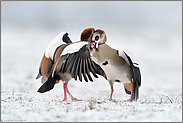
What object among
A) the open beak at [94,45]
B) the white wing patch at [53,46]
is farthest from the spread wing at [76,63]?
the white wing patch at [53,46]

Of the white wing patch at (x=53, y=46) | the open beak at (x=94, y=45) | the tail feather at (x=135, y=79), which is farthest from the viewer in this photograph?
the white wing patch at (x=53, y=46)

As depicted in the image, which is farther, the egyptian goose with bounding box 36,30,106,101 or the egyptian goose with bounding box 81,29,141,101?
the egyptian goose with bounding box 81,29,141,101

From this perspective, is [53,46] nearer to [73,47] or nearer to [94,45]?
[73,47]

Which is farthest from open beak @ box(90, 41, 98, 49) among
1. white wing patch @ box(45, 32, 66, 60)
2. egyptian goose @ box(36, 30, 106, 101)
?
white wing patch @ box(45, 32, 66, 60)

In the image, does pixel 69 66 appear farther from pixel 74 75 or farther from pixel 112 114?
pixel 112 114

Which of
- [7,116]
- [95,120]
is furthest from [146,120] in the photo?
[7,116]

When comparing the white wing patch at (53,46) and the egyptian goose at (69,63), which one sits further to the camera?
the white wing patch at (53,46)

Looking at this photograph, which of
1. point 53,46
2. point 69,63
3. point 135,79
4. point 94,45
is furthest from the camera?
point 53,46

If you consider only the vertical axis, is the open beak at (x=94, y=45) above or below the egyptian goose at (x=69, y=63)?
above

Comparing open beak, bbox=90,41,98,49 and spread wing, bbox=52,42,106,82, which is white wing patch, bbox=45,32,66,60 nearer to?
spread wing, bbox=52,42,106,82

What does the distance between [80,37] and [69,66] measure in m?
0.71

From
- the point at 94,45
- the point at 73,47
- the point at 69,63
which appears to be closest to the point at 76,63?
the point at 69,63

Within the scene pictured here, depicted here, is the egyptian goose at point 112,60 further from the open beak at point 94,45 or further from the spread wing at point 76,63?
the spread wing at point 76,63

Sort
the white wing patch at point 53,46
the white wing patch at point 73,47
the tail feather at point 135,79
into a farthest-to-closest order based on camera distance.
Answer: the white wing patch at point 53,46, the tail feather at point 135,79, the white wing patch at point 73,47
